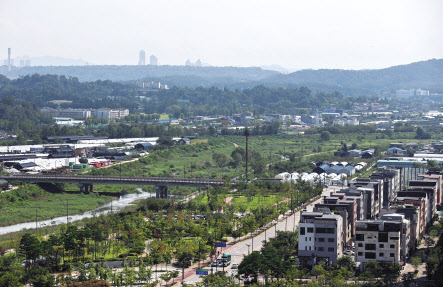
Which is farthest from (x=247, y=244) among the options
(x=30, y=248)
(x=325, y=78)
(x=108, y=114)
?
(x=325, y=78)

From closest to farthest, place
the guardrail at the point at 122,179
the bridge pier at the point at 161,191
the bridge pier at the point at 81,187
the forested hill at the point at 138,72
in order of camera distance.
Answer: the bridge pier at the point at 161,191 < the guardrail at the point at 122,179 < the bridge pier at the point at 81,187 < the forested hill at the point at 138,72

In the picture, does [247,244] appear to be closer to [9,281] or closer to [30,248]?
[30,248]

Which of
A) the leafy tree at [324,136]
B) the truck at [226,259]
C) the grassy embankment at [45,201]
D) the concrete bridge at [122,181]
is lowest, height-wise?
the grassy embankment at [45,201]

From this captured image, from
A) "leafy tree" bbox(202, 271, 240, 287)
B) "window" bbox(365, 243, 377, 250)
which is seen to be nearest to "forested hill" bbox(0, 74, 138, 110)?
"window" bbox(365, 243, 377, 250)

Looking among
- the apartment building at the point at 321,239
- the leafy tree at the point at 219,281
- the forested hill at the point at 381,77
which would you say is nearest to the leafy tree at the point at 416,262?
the apartment building at the point at 321,239

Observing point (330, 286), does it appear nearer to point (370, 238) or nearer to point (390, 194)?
point (370, 238)

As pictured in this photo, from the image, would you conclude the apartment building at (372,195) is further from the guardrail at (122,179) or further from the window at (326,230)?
the guardrail at (122,179)
